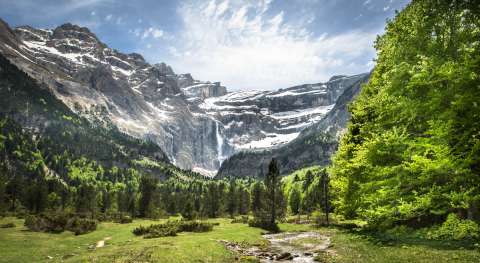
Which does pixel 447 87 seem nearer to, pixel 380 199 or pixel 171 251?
pixel 380 199

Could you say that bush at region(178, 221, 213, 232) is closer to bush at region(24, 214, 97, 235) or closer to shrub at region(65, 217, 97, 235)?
shrub at region(65, 217, 97, 235)

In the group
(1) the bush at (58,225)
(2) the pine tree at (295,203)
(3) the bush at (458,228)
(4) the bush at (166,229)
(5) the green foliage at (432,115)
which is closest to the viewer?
(5) the green foliage at (432,115)

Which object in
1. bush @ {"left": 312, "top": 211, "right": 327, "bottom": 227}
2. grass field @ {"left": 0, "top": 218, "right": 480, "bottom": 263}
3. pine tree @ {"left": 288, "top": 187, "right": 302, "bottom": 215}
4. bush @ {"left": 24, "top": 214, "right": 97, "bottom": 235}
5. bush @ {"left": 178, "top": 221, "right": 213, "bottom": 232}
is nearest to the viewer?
grass field @ {"left": 0, "top": 218, "right": 480, "bottom": 263}

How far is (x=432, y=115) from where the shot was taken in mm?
17438

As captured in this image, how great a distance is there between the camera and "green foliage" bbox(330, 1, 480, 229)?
1503 cm

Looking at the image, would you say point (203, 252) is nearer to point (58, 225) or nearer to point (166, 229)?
point (166, 229)

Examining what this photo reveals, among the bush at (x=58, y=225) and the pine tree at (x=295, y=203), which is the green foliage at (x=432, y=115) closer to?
the bush at (x=58, y=225)

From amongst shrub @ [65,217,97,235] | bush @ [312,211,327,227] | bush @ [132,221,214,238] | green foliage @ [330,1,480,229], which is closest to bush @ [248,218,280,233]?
bush @ [132,221,214,238]

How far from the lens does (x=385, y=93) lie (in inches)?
816

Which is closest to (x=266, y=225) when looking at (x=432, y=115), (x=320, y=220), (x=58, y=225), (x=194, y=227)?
(x=194, y=227)

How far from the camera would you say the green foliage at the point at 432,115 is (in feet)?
49.3

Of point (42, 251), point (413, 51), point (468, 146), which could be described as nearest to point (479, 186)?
point (468, 146)

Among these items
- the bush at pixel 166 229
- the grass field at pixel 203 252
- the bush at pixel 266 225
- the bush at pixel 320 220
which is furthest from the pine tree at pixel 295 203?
the grass field at pixel 203 252

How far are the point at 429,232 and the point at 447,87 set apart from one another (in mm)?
7315
